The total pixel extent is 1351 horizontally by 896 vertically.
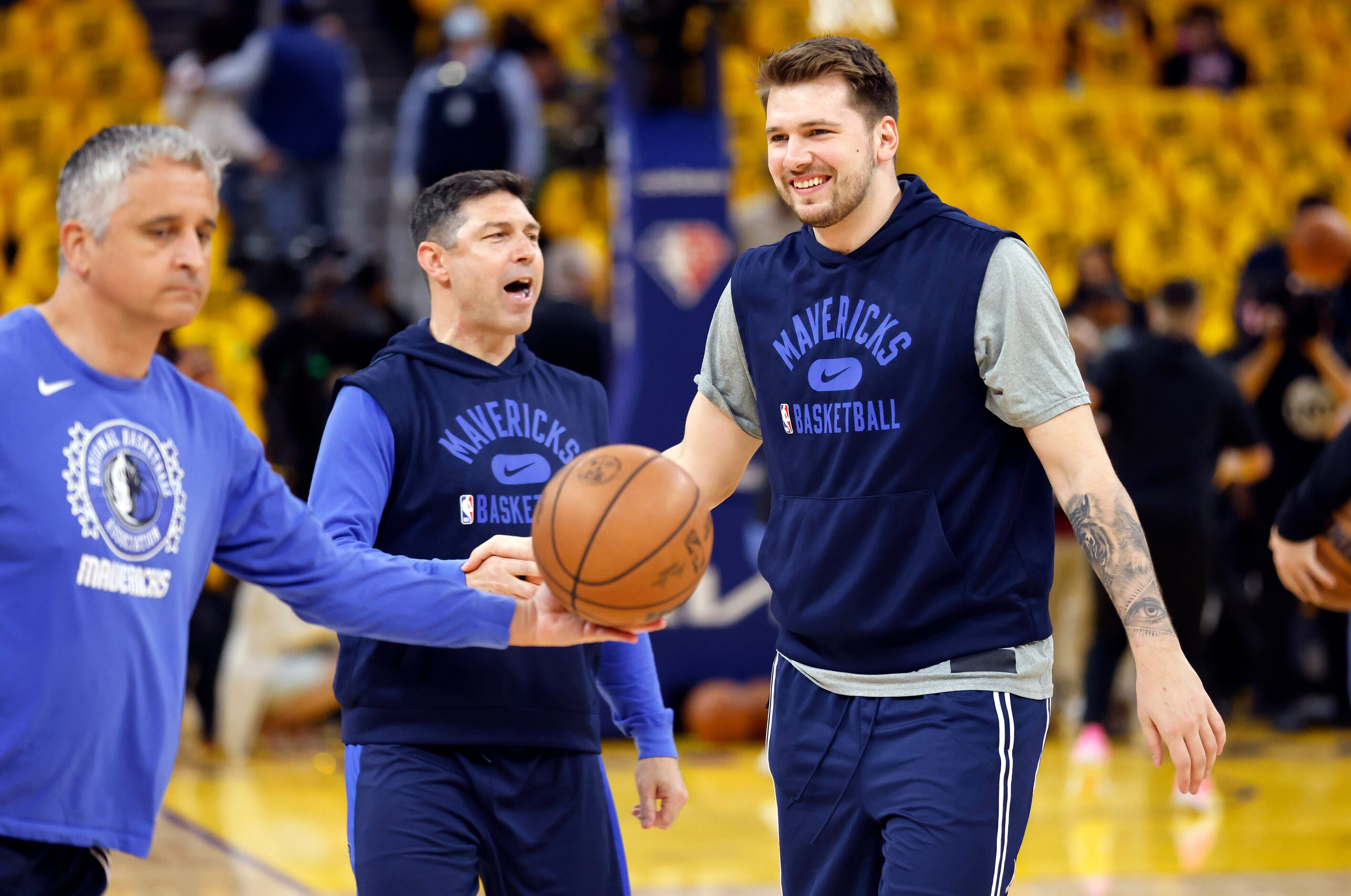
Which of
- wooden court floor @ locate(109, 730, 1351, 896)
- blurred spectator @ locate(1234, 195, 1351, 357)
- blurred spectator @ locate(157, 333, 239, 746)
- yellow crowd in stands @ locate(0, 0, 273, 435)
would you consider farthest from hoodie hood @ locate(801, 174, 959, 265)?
yellow crowd in stands @ locate(0, 0, 273, 435)

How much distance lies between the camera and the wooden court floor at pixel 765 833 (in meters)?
6.33

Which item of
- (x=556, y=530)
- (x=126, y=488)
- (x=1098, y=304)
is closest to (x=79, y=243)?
(x=126, y=488)

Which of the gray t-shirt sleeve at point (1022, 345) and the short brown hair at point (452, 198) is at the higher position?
the short brown hair at point (452, 198)

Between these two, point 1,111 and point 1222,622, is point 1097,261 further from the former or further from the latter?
point 1,111

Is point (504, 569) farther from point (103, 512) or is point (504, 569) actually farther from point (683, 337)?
point (683, 337)

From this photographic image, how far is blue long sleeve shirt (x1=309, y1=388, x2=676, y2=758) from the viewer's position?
138 inches

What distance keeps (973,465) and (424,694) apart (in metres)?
1.28

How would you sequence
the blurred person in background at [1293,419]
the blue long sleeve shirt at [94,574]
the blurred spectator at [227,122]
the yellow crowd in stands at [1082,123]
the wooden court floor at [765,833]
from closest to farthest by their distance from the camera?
the blue long sleeve shirt at [94,574]
the wooden court floor at [765,833]
the blurred person in background at [1293,419]
the blurred spectator at [227,122]
the yellow crowd in stands at [1082,123]

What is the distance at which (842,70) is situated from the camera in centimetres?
338

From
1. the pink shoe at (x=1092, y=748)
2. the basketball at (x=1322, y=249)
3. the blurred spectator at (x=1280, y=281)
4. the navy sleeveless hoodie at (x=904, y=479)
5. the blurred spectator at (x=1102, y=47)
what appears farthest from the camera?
the blurred spectator at (x=1102, y=47)

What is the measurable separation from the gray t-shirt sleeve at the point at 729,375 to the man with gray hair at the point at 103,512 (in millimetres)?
1248

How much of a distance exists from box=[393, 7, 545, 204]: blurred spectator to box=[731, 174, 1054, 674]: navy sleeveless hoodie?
7.67 m

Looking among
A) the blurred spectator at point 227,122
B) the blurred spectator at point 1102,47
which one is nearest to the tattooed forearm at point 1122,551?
the blurred spectator at point 227,122

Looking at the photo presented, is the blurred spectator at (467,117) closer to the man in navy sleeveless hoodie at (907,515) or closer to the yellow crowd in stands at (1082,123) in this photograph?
the yellow crowd in stands at (1082,123)
